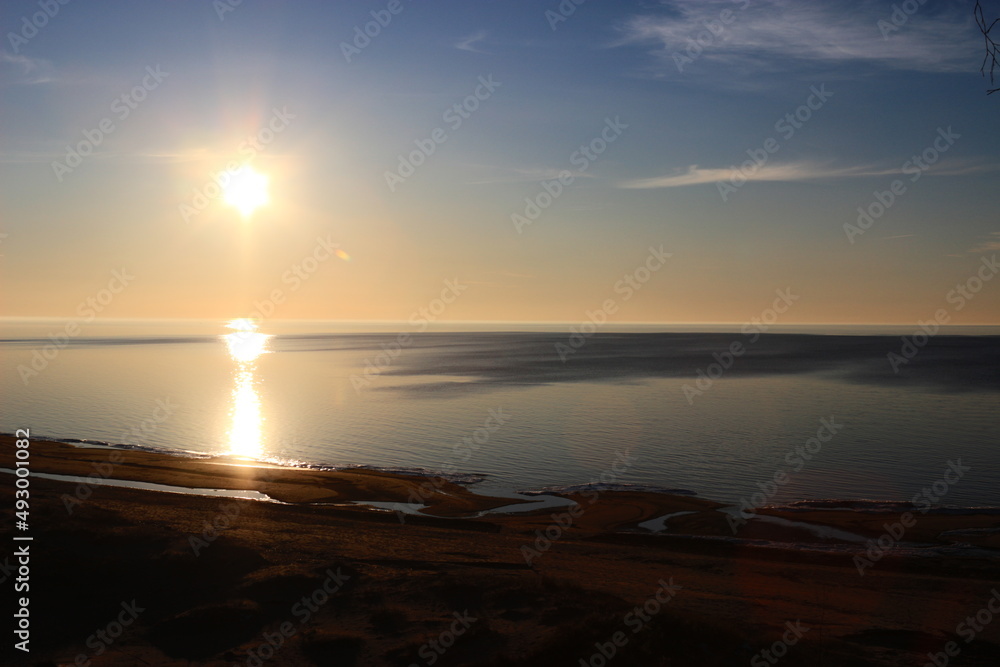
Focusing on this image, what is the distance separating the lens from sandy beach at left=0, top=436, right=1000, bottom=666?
10836 mm

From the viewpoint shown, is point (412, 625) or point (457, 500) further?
point (457, 500)

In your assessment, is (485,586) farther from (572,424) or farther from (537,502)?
(572,424)

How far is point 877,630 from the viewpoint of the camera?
480 inches

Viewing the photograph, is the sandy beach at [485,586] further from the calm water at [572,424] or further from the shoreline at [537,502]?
the calm water at [572,424]

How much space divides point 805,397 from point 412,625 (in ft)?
195

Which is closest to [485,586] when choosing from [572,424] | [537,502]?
[537,502]

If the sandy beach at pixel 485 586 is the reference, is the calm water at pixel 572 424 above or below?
above

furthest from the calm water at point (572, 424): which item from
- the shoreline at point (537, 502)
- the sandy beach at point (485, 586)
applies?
the sandy beach at point (485, 586)

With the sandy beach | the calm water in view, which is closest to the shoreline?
the sandy beach

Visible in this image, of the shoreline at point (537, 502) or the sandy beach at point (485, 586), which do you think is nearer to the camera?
the sandy beach at point (485, 586)

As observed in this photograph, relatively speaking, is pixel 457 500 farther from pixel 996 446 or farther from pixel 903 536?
pixel 996 446

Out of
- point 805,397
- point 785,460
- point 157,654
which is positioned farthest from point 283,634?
point 805,397

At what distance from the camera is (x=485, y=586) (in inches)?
538

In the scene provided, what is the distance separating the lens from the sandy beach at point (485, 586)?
10.8m
